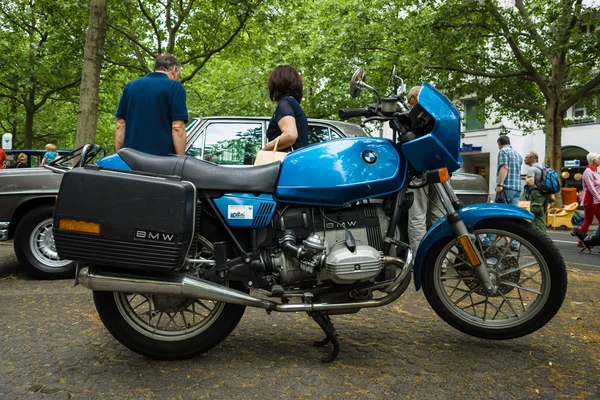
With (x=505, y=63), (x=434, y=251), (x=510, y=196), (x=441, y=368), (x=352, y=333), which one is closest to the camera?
(x=441, y=368)

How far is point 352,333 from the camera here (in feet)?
11.6

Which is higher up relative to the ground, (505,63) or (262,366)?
(505,63)

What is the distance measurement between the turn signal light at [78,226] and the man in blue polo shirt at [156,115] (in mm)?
1306

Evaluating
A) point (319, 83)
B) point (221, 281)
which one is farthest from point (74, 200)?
point (319, 83)

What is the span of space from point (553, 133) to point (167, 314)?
17480mm

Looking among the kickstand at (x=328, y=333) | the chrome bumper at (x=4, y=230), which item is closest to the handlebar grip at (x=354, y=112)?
the kickstand at (x=328, y=333)

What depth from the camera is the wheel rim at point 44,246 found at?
5531 mm

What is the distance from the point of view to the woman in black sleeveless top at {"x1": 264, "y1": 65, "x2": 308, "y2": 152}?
12.5ft

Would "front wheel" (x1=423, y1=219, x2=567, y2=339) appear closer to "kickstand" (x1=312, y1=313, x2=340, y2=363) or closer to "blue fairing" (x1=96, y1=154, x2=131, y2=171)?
"kickstand" (x1=312, y1=313, x2=340, y2=363)

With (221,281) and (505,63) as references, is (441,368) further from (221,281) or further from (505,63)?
(505,63)

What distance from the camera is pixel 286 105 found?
385 cm

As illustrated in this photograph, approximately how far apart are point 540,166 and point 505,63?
994 centimetres

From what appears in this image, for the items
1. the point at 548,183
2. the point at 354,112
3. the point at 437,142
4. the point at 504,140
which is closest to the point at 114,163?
the point at 354,112

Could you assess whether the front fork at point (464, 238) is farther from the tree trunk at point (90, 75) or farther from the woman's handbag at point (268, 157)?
the tree trunk at point (90, 75)
